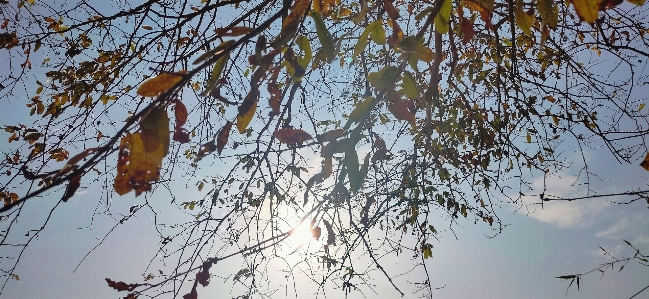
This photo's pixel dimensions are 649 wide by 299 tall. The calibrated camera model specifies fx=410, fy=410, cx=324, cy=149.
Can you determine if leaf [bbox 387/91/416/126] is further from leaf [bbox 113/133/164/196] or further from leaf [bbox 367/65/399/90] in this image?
leaf [bbox 113/133/164/196]

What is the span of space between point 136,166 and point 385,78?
1.73ft

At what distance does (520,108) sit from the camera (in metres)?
3.30

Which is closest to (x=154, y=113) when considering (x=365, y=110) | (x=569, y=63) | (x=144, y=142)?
(x=144, y=142)

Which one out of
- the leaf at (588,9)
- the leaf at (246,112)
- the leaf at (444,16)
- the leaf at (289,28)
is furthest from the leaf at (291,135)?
the leaf at (588,9)

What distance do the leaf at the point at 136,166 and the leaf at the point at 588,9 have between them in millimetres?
751

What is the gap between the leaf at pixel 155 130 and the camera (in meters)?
0.61

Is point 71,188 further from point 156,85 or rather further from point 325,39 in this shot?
point 325,39

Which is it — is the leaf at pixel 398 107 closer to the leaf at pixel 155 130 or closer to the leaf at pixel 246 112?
the leaf at pixel 246 112

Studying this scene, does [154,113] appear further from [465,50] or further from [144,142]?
[465,50]

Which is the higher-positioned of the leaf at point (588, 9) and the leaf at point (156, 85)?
the leaf at point (588, 9)

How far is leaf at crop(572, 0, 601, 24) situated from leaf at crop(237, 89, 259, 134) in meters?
0.69

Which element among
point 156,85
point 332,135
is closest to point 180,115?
point 156,85

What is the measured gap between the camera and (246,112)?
963mm

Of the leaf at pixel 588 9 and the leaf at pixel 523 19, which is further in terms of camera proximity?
the leaf at pixel 523 19
